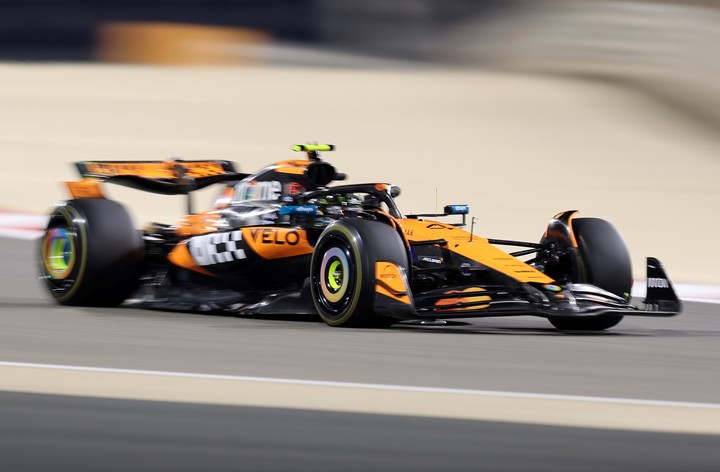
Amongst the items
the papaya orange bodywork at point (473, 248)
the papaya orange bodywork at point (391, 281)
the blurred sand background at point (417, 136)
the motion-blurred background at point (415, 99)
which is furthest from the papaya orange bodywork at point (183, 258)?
the blurred sand background at point (417, 136)

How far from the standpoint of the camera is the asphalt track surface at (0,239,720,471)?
192 inches

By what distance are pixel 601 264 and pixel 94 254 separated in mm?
3576

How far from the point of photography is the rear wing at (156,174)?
10578 mm

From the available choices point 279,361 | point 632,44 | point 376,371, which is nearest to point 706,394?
point 376,371

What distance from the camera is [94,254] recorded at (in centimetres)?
974

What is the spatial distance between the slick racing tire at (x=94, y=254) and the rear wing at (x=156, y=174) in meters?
0.48

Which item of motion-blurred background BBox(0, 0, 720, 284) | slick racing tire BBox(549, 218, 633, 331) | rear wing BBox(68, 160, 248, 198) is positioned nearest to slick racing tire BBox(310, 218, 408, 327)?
slick racing tire BBox(549, 218, 633, 331)

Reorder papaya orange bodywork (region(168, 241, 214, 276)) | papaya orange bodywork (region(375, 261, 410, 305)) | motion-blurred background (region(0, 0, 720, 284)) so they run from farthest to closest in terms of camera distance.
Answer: motion-blurred background (region(0, 0, 720, 284))
papaya orange bodywork (region(168, 241, 214, 276))
papaya orange bodywork (region(375, 261, 410, 305))

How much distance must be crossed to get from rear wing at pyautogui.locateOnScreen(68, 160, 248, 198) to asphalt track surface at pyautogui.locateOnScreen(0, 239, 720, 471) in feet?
3.49

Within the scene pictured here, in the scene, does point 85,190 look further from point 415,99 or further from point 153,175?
point 415,99

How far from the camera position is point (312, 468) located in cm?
469

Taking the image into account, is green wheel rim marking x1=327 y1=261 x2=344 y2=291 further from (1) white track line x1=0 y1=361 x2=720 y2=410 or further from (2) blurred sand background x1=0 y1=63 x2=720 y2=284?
(2) blurred sand background x1=0 y1=63 x2=720 y2=284

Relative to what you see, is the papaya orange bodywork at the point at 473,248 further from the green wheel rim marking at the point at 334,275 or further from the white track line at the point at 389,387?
the white track line at the point at 389,387

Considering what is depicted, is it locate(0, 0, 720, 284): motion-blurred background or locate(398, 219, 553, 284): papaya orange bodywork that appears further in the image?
locate(0, 0, 720, 284): motion-blurred background
